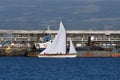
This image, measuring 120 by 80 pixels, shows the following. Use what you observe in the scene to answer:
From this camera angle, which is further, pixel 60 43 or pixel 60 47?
pixel 60 47

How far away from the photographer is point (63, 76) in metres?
82.8

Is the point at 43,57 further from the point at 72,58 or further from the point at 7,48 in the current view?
the point at 7,48

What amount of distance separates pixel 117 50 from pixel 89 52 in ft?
29.7

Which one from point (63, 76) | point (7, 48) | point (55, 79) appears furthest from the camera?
point (7, 48)

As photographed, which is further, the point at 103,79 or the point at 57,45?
the point at 57,45

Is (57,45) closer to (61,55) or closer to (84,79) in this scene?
(61,55)

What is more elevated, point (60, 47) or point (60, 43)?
point (60, 43)

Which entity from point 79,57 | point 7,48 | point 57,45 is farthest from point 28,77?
point 7,48

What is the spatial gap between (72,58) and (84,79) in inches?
2923

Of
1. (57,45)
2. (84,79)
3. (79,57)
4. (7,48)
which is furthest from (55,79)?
(7,48)

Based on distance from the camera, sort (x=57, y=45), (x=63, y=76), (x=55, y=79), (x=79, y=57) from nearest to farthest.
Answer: (x=55, y=79)
(x=63, y=76)
(x=57, y=45)
(x=79, y=57)

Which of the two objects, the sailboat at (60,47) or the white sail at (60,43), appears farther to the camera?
the sailboat at (60,47)

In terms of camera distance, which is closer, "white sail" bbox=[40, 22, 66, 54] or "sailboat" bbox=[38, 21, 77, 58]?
"white sail" bbox=[40, 22, 66, 54]

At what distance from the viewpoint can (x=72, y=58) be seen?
152750 mm
